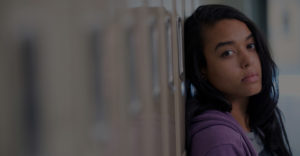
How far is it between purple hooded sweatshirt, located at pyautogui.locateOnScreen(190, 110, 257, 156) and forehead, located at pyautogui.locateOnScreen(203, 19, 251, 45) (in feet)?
0.65

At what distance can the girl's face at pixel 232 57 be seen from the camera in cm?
81

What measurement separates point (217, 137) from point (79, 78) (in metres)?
0.59

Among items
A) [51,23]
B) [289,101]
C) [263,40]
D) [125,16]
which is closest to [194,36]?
[263,40]

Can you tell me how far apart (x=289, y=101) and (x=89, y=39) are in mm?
1776

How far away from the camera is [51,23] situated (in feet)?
0.48

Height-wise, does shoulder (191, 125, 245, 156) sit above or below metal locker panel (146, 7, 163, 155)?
below

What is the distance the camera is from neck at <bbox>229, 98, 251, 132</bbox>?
963 mm

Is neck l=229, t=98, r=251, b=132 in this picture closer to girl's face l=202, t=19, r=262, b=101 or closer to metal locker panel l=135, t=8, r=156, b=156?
girl's face l=202, t=19, r=262, b=101

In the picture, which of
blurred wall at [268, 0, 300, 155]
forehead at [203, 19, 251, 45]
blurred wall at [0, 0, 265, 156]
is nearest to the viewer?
blurred wall at [0, 0, 265, 156]

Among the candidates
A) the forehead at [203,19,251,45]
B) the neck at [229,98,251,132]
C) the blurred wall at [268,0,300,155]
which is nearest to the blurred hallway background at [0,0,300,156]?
the forehead at [203,19,251,45]

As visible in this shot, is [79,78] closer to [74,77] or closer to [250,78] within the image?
[74,77]

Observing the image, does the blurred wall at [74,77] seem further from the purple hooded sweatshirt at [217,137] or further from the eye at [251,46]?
the eye at [251,46]

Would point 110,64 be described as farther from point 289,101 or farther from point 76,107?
point 289,101

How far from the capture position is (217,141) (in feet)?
2.31
